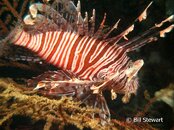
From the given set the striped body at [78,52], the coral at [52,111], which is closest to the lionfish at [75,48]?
the striped body at [78,52]

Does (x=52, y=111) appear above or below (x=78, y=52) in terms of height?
below

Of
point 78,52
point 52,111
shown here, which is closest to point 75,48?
point 78,52

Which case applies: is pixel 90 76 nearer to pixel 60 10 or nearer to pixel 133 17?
pixel 60 10

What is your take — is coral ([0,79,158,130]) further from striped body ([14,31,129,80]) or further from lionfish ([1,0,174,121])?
striped body ([14,31,129,80])

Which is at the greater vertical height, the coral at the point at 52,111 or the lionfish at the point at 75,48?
the lionfish at the point at 75,48

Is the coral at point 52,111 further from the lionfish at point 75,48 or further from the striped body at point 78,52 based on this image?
the striped body at point 78,52

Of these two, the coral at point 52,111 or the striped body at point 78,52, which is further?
the striped body at point 78,52

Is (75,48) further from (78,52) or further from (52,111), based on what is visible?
(52,111)

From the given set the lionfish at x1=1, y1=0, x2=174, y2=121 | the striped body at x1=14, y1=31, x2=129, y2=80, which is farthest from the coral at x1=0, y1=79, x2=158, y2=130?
the striped body at x1=14, y1=31, x2=129, y2=80
